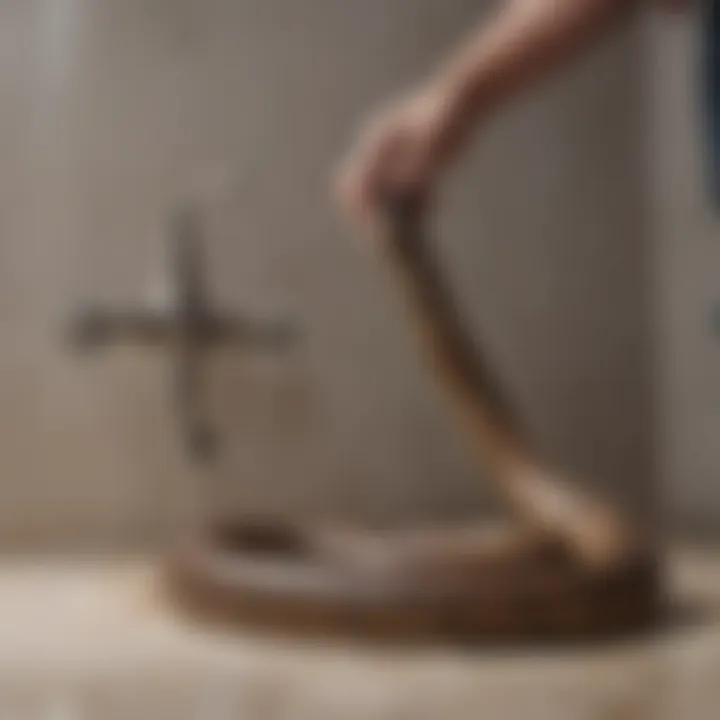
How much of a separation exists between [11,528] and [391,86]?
401 millimetres

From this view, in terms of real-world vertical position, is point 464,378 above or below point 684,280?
below

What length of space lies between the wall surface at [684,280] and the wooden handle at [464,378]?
305 millimetres

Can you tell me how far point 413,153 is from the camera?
0.71 meters

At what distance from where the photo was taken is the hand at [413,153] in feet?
2.32

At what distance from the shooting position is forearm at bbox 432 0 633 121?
0.63 m

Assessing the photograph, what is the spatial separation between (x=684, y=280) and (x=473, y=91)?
0.39 metres

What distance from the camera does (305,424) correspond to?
0.97 metres

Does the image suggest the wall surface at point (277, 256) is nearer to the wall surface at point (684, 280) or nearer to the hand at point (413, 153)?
the wall surface at point (684, 280)

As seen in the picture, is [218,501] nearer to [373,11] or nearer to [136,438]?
[136,438]

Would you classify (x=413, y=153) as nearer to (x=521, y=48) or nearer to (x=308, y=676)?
(x=521, y=48)

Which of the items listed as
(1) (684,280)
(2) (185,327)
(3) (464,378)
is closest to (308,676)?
(3) (464,378)

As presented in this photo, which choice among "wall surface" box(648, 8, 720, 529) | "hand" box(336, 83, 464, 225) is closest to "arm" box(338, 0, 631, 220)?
"hand" box(336, 83, 464, 225)

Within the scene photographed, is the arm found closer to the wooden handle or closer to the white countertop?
the wooden handle

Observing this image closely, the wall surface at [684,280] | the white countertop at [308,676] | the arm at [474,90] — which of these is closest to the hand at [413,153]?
the arm at [474,90]
